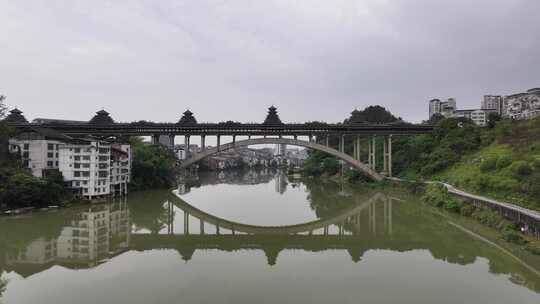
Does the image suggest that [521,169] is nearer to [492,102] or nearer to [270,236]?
[270,236]

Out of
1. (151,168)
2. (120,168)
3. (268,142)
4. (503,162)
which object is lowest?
(151,168)

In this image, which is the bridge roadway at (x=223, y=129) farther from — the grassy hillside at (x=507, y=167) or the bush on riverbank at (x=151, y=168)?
the grassy hillside at (x=507, y=167)

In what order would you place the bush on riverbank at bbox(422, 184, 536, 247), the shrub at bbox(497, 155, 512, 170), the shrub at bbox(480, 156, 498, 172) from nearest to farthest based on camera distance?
1. the bush on riverbank at bbox(422, 184, 536, 247)
2. the shrub at bbox(497, 155, 512, 170)
3. the shrub at bbox(480, 156, 498, 172)

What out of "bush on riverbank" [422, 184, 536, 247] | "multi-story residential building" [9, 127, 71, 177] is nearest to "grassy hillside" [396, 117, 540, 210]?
"bush on riverbank" [422, 184, 536, 247]

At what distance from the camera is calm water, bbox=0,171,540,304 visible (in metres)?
8.46

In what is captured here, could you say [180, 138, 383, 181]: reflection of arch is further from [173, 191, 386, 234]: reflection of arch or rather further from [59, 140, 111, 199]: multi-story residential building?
[59, 140, 111, 199]: multi-story residential building

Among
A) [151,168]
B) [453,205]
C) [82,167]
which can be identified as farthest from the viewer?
[151,168]

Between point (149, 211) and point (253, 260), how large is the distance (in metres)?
12.6

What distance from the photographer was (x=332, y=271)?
10.4 metres

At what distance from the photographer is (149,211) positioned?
21.7 metres

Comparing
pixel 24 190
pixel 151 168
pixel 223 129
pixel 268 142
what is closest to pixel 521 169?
pixel 268 142

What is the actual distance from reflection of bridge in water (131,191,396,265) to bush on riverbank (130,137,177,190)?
1248 cm

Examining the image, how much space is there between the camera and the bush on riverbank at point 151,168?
1271 inches

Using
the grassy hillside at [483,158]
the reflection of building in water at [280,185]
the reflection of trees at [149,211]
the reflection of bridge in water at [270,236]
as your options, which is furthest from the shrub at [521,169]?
the reflection of building in water at [280,185]
